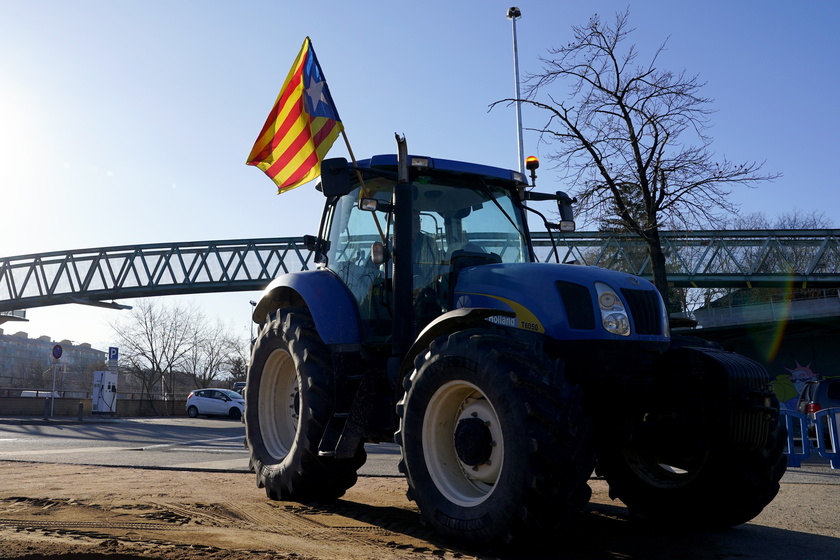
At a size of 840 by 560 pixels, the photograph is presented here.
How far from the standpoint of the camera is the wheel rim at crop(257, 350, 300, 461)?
7.12 m

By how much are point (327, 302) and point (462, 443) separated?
7.10ft

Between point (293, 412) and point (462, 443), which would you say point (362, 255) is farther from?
point (462, 443)

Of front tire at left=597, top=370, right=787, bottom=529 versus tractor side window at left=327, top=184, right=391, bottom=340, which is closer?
front tire at left=597, top=370, right=787, bottom=529

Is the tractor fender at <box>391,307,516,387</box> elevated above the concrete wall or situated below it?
above

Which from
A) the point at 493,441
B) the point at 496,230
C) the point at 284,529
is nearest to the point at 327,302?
the point at 496,230

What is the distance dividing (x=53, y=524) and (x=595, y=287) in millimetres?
3950

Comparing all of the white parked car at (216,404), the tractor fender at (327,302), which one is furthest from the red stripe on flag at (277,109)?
the white parked car at (216,404)

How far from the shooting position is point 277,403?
724cm

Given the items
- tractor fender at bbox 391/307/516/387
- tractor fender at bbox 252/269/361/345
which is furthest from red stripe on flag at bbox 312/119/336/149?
tractor fender at bbox 391/307/516/387

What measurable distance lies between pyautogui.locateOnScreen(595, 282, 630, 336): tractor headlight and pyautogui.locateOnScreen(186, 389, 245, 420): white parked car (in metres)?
32.4

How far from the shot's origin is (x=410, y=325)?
570cm

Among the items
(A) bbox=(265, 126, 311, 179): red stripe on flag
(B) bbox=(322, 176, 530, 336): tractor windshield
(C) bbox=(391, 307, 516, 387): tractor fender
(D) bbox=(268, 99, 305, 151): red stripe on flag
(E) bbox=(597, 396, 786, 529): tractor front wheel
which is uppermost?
(D) bbox=(268, 99, 305, 151): red stripe on flag

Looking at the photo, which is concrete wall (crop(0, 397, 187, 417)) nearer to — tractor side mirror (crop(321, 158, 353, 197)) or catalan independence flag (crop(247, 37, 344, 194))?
catalan independence flag (crop(247, 37, 344, 194))

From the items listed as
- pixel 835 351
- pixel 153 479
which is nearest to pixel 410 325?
pixel 153 479
